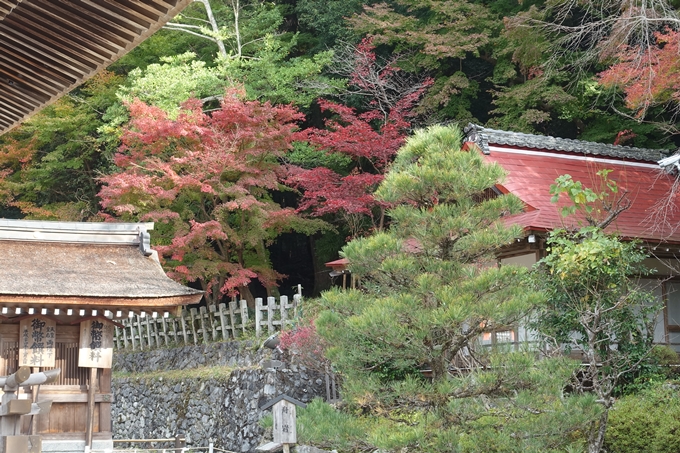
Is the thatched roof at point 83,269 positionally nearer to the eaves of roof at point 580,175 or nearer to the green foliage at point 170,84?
the green foliage at point 170,84

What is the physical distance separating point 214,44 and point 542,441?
19.4 metres

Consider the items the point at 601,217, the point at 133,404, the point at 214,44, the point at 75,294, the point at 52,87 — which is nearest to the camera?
the point at 52,87

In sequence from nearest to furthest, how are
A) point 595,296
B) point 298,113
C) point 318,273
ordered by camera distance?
point 595,296 < point 298,113 < point 318,273

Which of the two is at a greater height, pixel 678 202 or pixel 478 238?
pixel 678 202

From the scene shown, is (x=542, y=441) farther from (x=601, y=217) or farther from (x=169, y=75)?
(x=169, y=75)

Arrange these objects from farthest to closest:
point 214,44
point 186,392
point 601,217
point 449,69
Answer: point 214,44, point 449,69, point 186,392, point 601,217

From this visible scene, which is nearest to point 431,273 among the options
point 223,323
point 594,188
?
point 594,188

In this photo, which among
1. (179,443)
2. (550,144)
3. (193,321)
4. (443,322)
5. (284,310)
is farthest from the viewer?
(193,321)

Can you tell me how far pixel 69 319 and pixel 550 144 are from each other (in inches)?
422

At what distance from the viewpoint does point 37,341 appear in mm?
11984

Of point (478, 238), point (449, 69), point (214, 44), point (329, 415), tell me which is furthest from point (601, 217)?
point (214, 44)

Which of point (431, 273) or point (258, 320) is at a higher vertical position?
point (431, 273)

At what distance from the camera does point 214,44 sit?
24297 millimetres

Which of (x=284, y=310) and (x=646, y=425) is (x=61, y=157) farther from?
(x=646, y=425)
